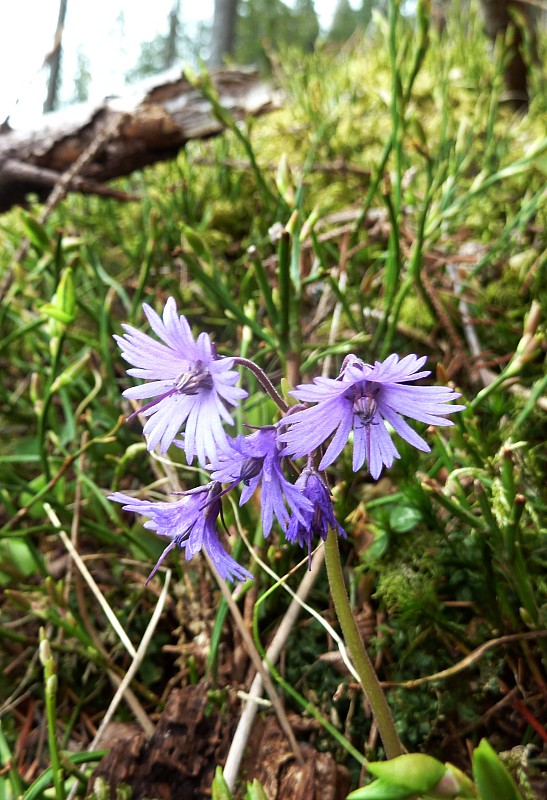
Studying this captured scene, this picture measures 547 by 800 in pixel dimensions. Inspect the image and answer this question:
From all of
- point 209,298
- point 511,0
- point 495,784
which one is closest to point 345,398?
point 495,784

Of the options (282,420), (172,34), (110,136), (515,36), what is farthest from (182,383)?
(172,34)

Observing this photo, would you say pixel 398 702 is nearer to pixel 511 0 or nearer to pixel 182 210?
pixel 182 210

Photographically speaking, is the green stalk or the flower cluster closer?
the flower cluster

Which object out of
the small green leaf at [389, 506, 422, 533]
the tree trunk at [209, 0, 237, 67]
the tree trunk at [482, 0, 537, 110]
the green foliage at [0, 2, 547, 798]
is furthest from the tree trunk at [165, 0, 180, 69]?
the small green leaf at [389, 506, 422, 533]

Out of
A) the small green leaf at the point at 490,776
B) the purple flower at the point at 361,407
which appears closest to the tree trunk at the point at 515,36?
the purple flower at the point at 361,407

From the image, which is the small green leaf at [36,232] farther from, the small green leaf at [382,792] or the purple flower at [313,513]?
the small green leaf at [382,792]

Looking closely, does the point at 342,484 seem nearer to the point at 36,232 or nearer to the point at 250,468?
the point at 250,468

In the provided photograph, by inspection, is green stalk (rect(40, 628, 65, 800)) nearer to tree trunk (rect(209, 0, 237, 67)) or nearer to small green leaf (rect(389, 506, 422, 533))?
small green leaf (rect(389, 506, 422, 533))
